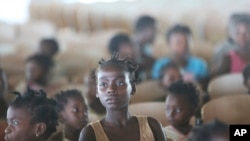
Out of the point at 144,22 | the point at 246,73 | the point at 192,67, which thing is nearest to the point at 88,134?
the point at 246,73

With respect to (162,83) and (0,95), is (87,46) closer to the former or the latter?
(162,83)

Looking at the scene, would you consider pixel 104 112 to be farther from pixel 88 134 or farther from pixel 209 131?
pixel 209 131

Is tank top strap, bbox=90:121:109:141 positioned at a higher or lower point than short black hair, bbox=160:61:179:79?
lower

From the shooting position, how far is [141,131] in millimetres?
718

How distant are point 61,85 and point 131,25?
0.76 metres

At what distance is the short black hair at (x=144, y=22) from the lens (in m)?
1.56

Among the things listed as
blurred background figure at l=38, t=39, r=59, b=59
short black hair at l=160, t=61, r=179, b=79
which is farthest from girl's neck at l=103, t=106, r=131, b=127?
blurred background figure at l=38, t=39, r=59, b=59

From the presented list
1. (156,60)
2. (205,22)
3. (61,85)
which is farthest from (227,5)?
(61,85)

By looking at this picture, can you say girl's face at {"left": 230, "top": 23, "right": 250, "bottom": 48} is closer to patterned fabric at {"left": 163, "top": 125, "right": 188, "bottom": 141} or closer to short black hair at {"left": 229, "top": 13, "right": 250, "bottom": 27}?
short black hair at {"left": 229, "top": 13, "right": 250, "bottom": 27}

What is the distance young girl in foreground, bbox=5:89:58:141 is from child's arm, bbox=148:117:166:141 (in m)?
0.15

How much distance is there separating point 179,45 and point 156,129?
0.56 meters

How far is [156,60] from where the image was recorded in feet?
4.14

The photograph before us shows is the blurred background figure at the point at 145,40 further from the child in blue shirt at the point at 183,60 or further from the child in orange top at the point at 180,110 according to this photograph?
the child in orange top at the point at 180,110

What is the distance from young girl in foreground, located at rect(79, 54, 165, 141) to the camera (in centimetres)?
71
